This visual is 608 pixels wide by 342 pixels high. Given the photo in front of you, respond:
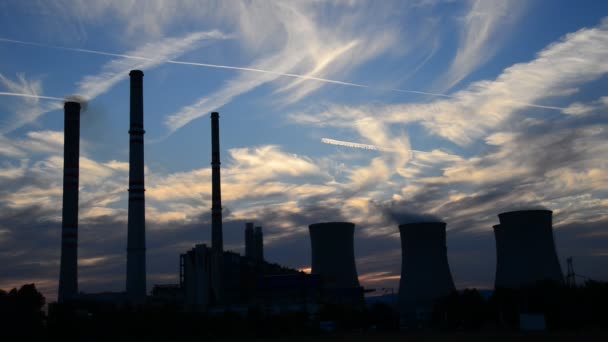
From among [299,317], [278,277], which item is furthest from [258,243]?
[299,317]

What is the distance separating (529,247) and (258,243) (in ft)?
113

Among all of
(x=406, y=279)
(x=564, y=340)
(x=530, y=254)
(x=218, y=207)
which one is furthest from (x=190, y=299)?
(x=564, y=340)

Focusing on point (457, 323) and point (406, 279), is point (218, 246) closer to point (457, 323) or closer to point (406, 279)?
point (406, 279)

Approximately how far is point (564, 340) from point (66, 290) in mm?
30098

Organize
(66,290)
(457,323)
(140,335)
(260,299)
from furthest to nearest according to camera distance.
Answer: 1. (260,299)
2. (457,323)
3. (66,290)
4. (140,335)

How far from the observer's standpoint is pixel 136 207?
38.8 meters

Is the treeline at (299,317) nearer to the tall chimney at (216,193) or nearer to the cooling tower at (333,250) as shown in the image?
the cooling tower at (333,250)

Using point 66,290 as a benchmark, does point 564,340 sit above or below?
below

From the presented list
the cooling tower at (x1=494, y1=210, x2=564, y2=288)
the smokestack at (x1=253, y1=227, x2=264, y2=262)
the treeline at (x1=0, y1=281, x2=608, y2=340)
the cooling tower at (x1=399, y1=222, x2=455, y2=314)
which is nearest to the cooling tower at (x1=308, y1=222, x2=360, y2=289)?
the treeline at (x1=0, y1=281, x2=608, y2=340)

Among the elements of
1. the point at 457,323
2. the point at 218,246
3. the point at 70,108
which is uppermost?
the point at 70,108

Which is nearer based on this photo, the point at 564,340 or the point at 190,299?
the point at 564,340

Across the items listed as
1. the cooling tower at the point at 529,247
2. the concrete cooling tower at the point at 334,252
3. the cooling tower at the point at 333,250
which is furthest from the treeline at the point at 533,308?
the cooling tower at the point at 333,250

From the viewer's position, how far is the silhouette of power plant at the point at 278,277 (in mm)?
39812

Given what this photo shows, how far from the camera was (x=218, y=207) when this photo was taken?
172ft
